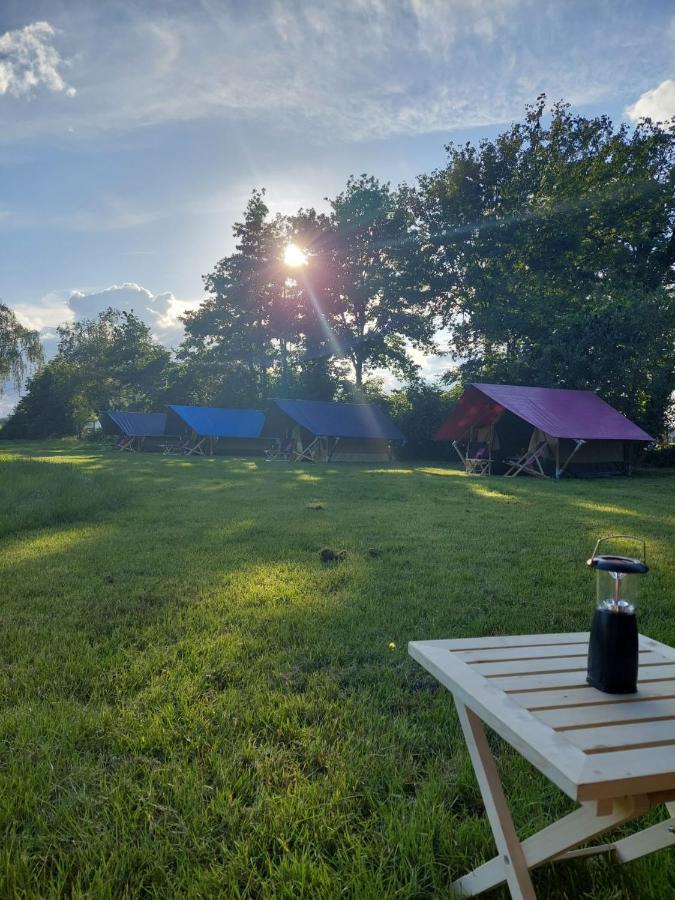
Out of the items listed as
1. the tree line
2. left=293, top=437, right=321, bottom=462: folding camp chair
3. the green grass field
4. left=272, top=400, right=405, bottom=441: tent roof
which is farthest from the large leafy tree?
Result: the green grass field

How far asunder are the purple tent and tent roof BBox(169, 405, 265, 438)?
673 inches

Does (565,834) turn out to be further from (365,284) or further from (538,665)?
(365,284)

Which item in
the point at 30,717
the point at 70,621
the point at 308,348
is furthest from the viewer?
the point at 308,348

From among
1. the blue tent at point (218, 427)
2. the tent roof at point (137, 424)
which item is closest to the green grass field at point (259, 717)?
the blue tent at point (218, 427)

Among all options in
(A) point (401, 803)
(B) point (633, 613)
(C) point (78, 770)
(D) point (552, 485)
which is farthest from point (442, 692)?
(D) point (552, 485)

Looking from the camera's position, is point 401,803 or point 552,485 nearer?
point 401,803

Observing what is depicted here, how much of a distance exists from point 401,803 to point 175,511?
8.42m

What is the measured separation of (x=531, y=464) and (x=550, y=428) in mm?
2364

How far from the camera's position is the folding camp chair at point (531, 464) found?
822 inches

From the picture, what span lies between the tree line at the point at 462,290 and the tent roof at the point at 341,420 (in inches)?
72.0

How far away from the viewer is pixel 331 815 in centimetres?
223

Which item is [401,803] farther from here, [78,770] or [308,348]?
[308,348]

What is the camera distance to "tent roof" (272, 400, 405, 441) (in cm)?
2956

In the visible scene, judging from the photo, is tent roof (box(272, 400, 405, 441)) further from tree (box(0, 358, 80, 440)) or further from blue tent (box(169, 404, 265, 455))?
tree (box(0, 358, 80, 440))
